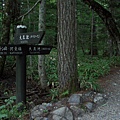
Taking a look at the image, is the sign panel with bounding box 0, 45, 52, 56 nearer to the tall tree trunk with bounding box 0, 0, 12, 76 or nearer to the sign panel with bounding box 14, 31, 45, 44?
the sign panel with bounding box 14, 31, 45, 44

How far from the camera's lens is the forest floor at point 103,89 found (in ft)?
14.3

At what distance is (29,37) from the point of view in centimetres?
465

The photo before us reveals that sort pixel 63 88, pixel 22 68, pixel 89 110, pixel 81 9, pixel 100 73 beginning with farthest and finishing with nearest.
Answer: pixel 81 9 < pixel 100 73 < pixel 63 88 < pixel 22 68 < pixel 89 110

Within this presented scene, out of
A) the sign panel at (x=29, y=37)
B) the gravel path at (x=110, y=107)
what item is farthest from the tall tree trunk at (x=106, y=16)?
the sign panel at (x=29, y=37)

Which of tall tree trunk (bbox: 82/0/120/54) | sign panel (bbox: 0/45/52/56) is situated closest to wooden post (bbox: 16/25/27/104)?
sign panel (bbox: 0/45/52/56)

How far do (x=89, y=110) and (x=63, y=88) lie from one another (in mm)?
1064

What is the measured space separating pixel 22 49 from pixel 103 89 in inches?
114

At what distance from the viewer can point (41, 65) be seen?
7133 mm

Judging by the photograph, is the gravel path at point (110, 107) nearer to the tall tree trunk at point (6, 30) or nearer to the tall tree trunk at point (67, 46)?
the tall tree trunk at point (67, 46)

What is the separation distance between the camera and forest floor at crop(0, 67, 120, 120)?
14.3 feet

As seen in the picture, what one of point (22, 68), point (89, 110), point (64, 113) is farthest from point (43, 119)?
point (22, 68)

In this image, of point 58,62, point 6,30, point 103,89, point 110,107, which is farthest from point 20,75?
point 6,30

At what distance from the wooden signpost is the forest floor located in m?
0.86

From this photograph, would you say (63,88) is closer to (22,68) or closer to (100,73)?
(22,68)
